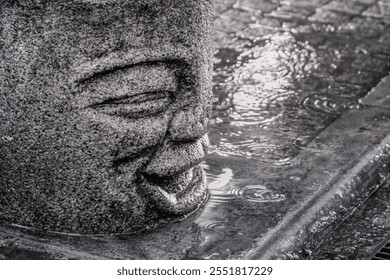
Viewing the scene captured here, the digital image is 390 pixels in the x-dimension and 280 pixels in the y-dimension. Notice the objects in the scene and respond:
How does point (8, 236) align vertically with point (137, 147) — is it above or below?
below

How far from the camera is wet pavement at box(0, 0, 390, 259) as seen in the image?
Answer: 162 inches

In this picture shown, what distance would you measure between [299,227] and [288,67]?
2084mm

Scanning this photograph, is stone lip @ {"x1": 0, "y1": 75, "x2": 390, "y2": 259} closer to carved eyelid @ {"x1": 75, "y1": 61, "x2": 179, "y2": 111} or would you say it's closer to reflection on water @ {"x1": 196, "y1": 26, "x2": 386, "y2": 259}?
reflection on water @ {"x1": 196, "y1": 26, "x2": 386, "y2": 259}

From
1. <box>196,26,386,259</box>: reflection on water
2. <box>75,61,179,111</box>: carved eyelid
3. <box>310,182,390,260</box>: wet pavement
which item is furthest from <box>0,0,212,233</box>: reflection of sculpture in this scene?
<box>310,182,390,260</box>: wet pavement

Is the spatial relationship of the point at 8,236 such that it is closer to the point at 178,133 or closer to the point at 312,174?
the point at 178,133

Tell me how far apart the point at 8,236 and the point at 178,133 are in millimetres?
859

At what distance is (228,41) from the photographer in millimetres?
6570

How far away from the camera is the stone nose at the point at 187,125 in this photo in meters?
4.14

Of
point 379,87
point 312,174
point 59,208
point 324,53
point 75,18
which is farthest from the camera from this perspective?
point 324,53

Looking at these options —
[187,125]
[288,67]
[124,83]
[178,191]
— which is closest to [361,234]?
[178,191]

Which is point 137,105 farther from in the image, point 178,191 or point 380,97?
point 380,97

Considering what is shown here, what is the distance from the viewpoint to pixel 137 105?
403 cm

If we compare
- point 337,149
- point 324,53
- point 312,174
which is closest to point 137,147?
point 312,174

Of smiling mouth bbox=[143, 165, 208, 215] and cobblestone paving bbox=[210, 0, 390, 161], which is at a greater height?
smiling mouth bbox=[143, 165, 208, 215]
